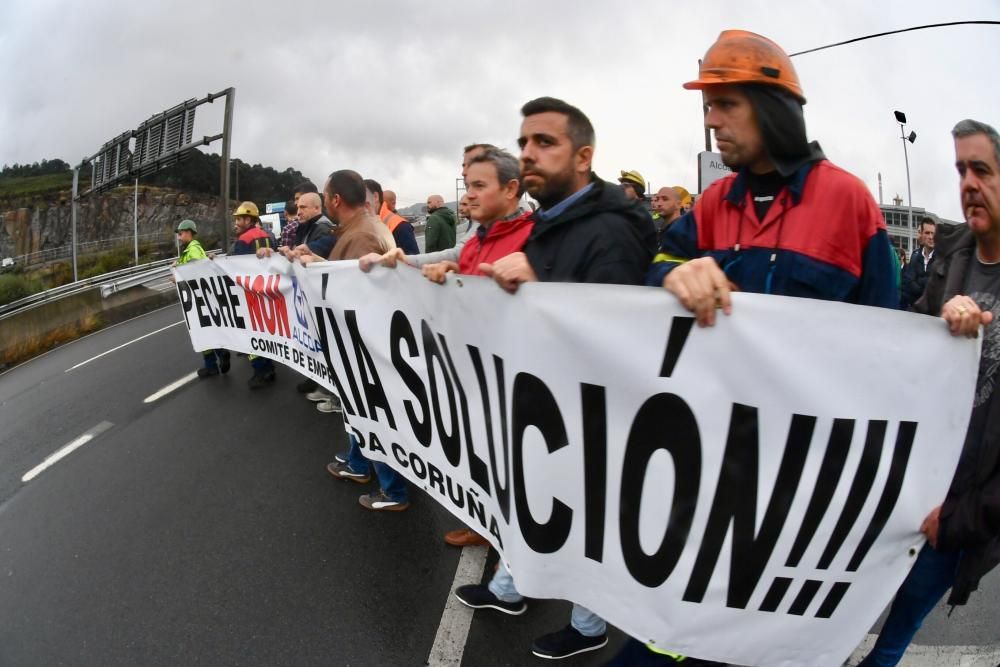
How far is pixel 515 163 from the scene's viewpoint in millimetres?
2967

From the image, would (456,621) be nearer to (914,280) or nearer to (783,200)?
(783,200)

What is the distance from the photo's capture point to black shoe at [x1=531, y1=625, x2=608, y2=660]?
8.32 feet

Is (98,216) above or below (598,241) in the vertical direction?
above

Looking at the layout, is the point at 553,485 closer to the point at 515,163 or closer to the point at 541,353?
the point at 541,353

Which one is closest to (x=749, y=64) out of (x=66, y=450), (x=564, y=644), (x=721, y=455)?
(x=721, y=455)

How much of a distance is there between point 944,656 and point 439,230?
5830 mm

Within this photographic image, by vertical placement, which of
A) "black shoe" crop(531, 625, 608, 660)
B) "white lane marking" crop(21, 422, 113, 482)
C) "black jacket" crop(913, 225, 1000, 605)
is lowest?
"white lane marking" crop(21, 422, 113, 482)

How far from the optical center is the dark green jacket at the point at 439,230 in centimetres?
717

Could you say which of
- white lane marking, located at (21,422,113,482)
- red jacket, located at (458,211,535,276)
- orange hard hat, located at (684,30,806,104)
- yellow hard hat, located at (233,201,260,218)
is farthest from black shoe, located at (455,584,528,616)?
yellow hard hat, located at (233,201,260,218)

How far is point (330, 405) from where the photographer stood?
5.61 m

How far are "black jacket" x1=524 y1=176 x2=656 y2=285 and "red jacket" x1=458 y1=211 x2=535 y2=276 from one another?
47cm

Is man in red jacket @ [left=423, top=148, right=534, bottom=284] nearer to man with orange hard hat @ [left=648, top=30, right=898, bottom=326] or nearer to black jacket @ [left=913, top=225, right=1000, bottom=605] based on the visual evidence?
man with orange hard hat @ [left=648, top=30, right=898, bottom=326]

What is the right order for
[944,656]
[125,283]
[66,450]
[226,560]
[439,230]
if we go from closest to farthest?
[944,656]
[226,560]
[66,450]
[439,230]
[125,283]

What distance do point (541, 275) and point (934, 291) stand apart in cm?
127
